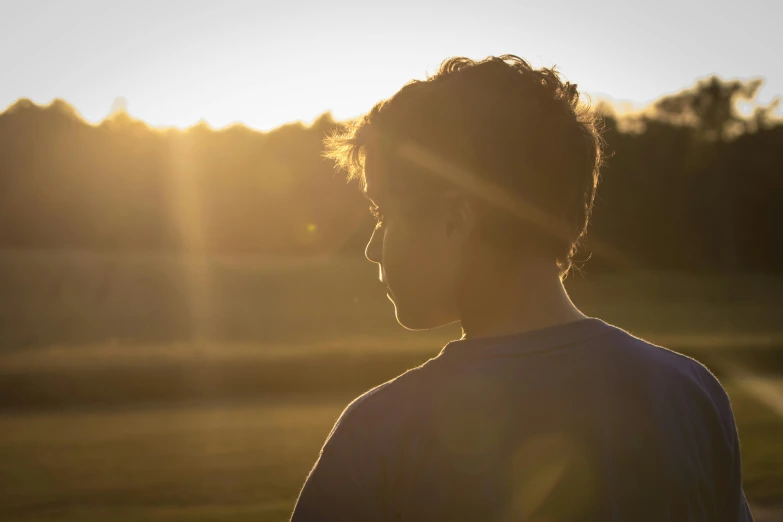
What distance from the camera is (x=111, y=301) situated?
34188 mm

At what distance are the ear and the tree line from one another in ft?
110

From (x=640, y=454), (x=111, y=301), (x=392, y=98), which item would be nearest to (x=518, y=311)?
(x=640, y=454)

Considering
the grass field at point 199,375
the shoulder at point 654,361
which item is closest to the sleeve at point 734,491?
the shoulder at point 654,361

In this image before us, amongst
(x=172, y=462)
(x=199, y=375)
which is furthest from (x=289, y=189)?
(x=172, y=462)

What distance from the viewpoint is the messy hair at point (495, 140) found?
1345 mm

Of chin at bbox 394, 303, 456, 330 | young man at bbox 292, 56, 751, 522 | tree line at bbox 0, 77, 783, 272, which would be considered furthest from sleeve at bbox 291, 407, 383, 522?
tree line at bbox 0, 77, 783, 272

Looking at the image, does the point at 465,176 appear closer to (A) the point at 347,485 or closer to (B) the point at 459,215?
(B) the point at 459,215

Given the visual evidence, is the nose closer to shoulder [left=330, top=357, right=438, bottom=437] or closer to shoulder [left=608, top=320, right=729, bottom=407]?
shoulder [left=330, top=357, right=438, bottom=437]

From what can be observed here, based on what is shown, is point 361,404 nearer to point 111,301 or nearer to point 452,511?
point 452,511

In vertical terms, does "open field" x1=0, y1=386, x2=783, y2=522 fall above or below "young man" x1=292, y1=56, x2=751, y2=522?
below

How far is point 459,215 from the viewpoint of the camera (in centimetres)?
133

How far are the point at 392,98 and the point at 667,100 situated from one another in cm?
6600

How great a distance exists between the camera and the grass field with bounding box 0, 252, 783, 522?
7105mm

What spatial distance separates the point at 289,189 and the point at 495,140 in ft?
141
